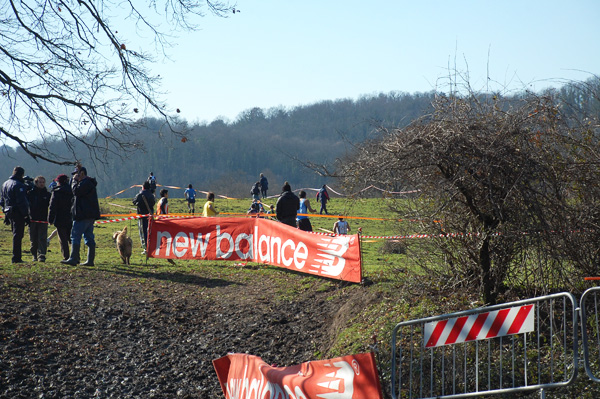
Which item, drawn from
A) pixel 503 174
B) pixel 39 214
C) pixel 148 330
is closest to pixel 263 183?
pixel 39 214

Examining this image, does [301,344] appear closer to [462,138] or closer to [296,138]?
[462,138]

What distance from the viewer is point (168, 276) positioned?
1217 cm

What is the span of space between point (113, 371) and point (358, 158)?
440 cm

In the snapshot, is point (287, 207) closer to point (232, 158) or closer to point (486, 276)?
point (486, 276)

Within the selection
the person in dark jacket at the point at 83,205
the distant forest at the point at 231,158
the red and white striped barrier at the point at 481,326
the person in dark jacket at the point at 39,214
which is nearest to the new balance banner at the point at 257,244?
the person in dark jacket at the point at 83,205

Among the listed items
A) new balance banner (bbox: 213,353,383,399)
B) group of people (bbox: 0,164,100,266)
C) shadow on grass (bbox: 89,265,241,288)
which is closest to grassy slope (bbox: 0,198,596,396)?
shadow on grass (bbox: 89,265,241,288)

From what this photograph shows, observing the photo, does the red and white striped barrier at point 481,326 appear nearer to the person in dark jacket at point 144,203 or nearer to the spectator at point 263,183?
the person in dark jacket at point 144,203

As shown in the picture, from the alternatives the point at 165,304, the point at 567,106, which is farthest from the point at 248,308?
the point at 567,106

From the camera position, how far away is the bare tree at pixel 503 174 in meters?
6.29

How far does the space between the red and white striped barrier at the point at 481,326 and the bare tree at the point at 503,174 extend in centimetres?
165


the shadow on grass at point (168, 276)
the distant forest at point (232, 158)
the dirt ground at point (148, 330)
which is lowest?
the dirt ground at point (148, 330)

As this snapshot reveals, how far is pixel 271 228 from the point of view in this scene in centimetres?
1166

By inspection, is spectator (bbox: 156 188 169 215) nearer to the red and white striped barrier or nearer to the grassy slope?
the grassy slope

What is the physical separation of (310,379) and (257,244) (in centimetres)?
723
